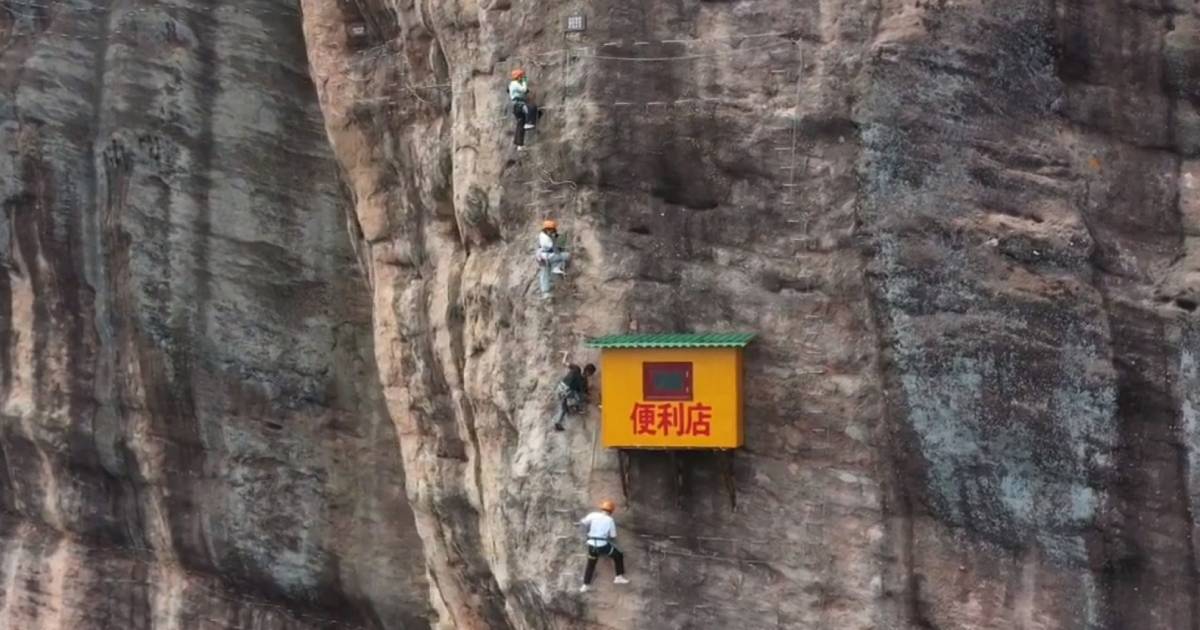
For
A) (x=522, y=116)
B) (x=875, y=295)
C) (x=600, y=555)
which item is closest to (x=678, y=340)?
(x=875, y=295)

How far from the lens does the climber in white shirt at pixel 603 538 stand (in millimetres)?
12055

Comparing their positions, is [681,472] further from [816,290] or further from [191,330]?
[191,330]

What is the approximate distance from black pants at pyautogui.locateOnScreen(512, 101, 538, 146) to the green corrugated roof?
8.06ft

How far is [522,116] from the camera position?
507 inches

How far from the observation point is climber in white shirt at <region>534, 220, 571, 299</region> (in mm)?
12578

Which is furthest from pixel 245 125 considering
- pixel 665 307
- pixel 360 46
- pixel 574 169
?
pixel 665 307

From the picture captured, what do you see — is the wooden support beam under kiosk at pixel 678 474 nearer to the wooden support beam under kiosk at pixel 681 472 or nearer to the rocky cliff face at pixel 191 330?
the wooden support beam under kiosk at pixel 681 472

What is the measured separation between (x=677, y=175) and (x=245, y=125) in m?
9.17

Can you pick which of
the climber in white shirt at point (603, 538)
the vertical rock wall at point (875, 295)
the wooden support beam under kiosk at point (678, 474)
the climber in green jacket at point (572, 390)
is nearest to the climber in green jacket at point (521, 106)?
the vertical rock wall at point (875, 295)

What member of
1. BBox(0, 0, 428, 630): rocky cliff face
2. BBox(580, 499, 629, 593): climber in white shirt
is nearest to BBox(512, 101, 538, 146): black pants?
BBox(580, 499, 629, 593): climber in white shirt

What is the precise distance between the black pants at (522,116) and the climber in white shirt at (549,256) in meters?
1.02

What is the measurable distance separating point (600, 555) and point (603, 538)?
33 cm

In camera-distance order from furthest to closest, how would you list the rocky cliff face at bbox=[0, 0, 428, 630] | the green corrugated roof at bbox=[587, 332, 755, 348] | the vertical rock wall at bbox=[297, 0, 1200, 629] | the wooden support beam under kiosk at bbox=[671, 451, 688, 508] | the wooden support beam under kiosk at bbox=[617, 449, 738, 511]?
the rocky cliff face at bbox=[0, 0, 428, 630] → the wooden support beam under kiosk at bbox=[671, 451, 688, 508] → the wooden support beam under kiosk at bbox=[617, 449, 738, 511] → the green corrugated roof at bbox=[587, 332, 755, 348] → the vertical rock wall at bbox=[297, 0, 1200, 629]

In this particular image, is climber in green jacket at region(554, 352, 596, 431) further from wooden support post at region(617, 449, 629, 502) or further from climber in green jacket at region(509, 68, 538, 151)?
climber in green jacket at region(509, 68, 538, 151)
